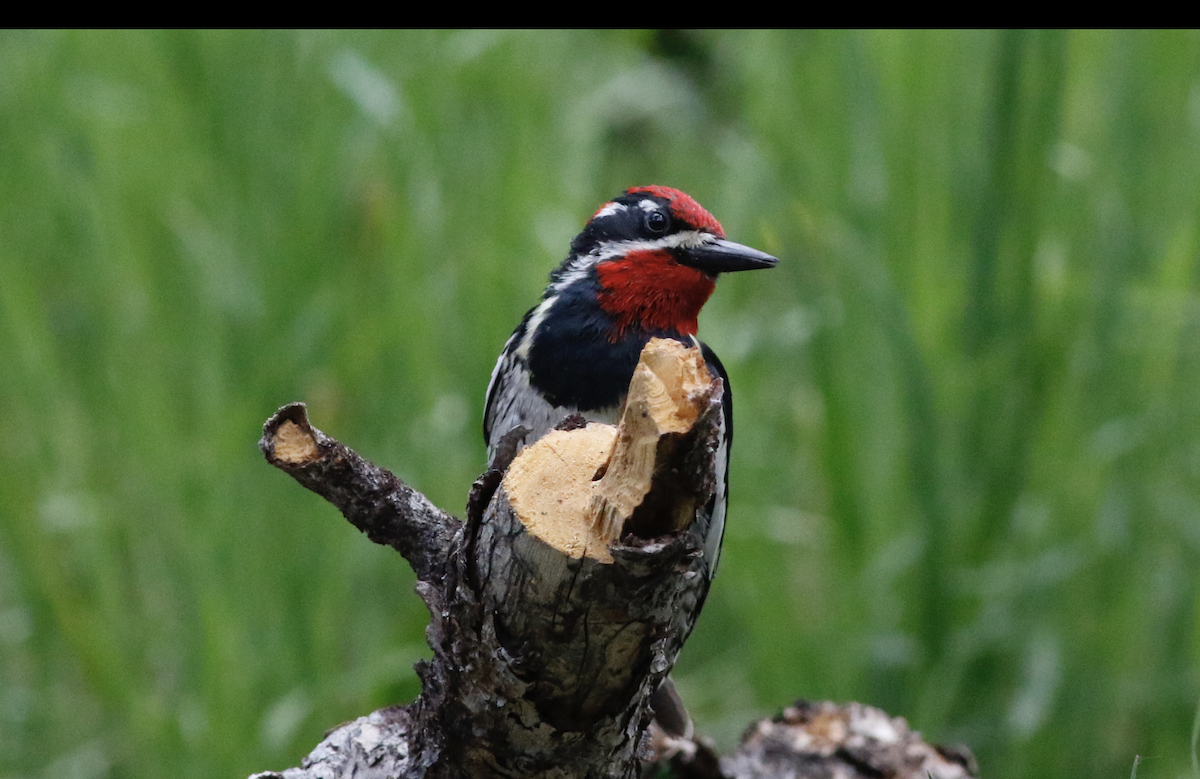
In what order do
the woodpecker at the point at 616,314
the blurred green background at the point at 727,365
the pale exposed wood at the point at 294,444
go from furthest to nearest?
1. the blurred green background at the point at 727,365
2. the woodpecker at the point at 616,314
3. the pale exposed wood at the point at 294,444

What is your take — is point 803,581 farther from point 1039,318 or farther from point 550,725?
point 550,725

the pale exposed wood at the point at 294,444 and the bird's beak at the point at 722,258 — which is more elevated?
the bird's beak at the point at 722,258

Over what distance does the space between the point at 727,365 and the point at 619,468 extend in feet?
5.47

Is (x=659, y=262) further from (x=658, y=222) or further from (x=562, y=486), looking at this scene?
(x=562, y=486)

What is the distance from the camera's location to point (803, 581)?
314 cm

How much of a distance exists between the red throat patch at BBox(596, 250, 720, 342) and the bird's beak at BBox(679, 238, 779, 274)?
16mm

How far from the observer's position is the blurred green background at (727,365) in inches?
103

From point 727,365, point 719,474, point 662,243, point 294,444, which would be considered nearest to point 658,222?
point 662,243

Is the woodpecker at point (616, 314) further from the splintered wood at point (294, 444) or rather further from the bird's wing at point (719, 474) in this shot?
the splintered wood at point (294, 444)

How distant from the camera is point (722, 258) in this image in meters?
2.13

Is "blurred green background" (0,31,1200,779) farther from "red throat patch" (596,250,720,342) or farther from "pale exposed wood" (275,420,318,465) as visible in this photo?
"pale exposed wood" (275,420,318,465)

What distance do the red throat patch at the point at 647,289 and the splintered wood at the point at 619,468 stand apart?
794 millimetres

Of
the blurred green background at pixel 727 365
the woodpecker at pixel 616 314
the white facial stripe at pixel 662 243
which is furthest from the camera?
the blurred green background at pixel 727 365

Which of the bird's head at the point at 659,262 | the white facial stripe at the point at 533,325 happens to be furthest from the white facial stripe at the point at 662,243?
the white facial stripe at the point at 533,325
